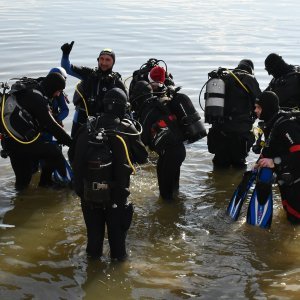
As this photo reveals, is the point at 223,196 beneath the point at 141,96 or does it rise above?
beneath

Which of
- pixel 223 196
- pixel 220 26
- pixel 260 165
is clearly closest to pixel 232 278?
pixel 260 165

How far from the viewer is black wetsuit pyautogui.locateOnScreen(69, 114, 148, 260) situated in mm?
5145

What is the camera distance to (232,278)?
5.55m

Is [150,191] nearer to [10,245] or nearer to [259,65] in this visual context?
[10,245]

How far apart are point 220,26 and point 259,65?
27.1ft

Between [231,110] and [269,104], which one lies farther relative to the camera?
[231,110]

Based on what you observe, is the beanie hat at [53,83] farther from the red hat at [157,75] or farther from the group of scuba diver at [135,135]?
the red hat at [157,75]

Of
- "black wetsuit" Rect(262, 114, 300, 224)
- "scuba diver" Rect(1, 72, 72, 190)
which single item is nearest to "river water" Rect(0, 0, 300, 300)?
"black wetsuit" Rect(262, 114, 300, 224)

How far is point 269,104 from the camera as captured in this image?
6168mm

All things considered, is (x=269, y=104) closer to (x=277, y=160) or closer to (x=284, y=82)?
(x=277, y=160)

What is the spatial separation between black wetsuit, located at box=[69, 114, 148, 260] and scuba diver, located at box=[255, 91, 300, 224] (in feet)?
5.17

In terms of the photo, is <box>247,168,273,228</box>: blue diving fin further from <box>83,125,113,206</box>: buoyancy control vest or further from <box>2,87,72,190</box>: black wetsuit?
<box>2,87,72,190</box>: black wetsuit

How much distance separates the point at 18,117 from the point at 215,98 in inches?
107

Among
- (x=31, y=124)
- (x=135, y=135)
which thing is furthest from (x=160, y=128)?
(x=31, y=124)
